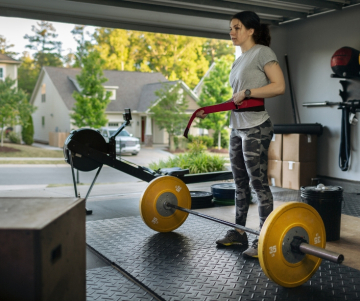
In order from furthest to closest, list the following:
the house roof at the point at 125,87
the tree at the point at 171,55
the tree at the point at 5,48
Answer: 1. the tree at the point at 171,55
2. the tree at the point at 5,48
3. the house roof at the point at 125,87

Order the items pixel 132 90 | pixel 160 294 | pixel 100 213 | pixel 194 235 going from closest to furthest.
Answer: pixel 160 294 → pixel 194 235 → pixel 100 213 → pixel 132 90

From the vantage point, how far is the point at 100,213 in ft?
13.3

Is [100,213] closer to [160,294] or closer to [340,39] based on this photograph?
[160,294]

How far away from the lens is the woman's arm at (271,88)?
7.95 ft

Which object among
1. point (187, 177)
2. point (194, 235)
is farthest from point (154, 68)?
point (194, 235)

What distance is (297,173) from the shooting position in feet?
18.6

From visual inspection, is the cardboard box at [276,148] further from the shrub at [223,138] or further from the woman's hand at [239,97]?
the shrub at [223,138]

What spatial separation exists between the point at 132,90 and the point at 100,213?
41.6 feet

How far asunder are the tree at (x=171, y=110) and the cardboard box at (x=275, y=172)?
7855 mm

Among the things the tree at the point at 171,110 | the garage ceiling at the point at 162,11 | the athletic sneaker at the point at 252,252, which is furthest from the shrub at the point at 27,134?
the athletic sneaker at the point at 252,252

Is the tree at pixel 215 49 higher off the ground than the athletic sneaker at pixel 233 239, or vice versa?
the tree at pixel 215 49

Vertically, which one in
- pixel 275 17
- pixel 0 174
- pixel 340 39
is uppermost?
pixel 275 17

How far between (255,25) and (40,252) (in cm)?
199

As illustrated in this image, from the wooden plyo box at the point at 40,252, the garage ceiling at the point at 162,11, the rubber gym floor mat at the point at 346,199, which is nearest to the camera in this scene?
the wooden plyo box at the point at 40,252
